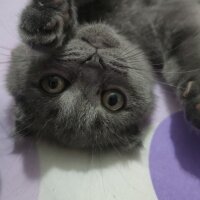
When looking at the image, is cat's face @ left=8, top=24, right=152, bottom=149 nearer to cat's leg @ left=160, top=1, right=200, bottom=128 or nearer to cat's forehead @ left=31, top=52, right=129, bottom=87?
cat's forehead @ left=31, top=52, right=129, bottom=87

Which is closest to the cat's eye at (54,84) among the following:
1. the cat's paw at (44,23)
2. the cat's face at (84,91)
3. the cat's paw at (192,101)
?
the cat's face at (84,91)

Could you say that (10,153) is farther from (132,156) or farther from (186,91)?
(186,91)

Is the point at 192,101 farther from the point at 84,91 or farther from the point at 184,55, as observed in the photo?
the point at 84,91

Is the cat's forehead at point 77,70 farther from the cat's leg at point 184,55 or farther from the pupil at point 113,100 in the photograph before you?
the cat's leg at point 184,55

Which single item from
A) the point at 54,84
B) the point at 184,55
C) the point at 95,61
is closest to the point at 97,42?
the point at 95,61

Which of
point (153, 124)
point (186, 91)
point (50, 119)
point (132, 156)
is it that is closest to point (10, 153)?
point (50, 119)

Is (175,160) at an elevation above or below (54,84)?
below

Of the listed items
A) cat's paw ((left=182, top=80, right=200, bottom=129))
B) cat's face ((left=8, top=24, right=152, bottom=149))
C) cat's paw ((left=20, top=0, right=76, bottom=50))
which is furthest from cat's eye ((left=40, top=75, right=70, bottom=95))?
cat's paw ((left=182, top=80, right=200, bottom=129))
